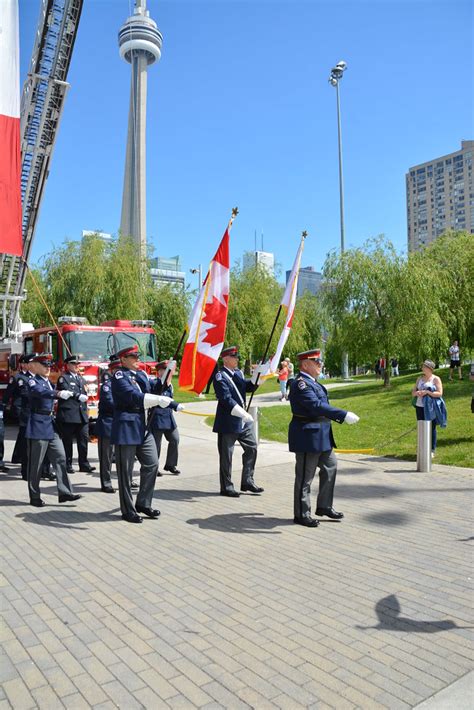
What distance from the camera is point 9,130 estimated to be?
5.36m

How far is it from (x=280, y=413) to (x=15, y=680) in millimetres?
13970

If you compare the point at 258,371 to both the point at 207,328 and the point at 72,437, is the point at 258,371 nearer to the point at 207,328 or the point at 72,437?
the point at 207,328

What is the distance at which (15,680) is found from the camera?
3.13 meters

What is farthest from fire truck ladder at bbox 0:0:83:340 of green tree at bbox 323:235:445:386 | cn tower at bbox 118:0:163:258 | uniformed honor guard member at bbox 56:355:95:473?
cn tower at bbox 118:0:163:258

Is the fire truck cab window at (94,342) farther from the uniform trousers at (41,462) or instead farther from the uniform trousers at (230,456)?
the uniform trousers at (230,456)

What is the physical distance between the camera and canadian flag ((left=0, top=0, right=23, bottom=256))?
5.23 metres

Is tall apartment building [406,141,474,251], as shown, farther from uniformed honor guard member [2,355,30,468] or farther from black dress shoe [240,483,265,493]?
black dress shoe [240,483,265,493]

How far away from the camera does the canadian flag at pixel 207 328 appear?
764cm

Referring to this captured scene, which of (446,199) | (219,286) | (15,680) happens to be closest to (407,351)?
(219,286)

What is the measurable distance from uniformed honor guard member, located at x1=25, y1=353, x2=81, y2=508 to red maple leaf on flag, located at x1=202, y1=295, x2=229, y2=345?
223 cm

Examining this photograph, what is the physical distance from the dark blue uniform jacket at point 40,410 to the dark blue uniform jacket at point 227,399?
7.25ft

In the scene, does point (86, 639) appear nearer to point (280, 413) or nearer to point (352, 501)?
point (352, 501)

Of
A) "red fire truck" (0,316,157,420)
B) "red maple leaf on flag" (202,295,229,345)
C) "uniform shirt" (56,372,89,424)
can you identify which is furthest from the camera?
"red fire truck" (0,316,157,420)

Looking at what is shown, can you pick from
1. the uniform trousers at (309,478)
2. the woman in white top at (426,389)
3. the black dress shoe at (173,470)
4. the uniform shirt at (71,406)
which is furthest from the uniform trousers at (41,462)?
the woman in white top at (426,389)
